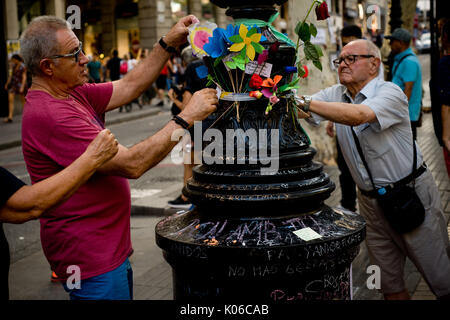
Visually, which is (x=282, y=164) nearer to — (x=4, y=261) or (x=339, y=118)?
(x=339, y=118)

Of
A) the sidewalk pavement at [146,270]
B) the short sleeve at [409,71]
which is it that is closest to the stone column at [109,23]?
the sidewalk pavement at [146,270]

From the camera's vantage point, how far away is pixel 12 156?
1265cm

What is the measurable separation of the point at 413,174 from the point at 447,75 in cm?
141

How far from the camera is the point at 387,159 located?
139 inches

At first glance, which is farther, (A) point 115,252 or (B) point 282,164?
(A) point 115,252

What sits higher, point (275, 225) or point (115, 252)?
point (275, 225)

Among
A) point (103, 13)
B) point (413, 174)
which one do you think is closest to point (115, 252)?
point (413, 174)

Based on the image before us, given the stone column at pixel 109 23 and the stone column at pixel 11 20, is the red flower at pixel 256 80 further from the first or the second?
the stone column at pixel 109 23

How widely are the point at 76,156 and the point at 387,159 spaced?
78.2 inches

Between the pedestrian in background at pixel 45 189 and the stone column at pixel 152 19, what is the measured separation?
24.7 meters

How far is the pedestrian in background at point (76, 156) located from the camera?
96.5 inches

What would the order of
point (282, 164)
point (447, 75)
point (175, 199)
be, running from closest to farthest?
point (282, 164) → point (447, 75) → point (175, 199)

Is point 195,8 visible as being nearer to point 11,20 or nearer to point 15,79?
point 11,20
